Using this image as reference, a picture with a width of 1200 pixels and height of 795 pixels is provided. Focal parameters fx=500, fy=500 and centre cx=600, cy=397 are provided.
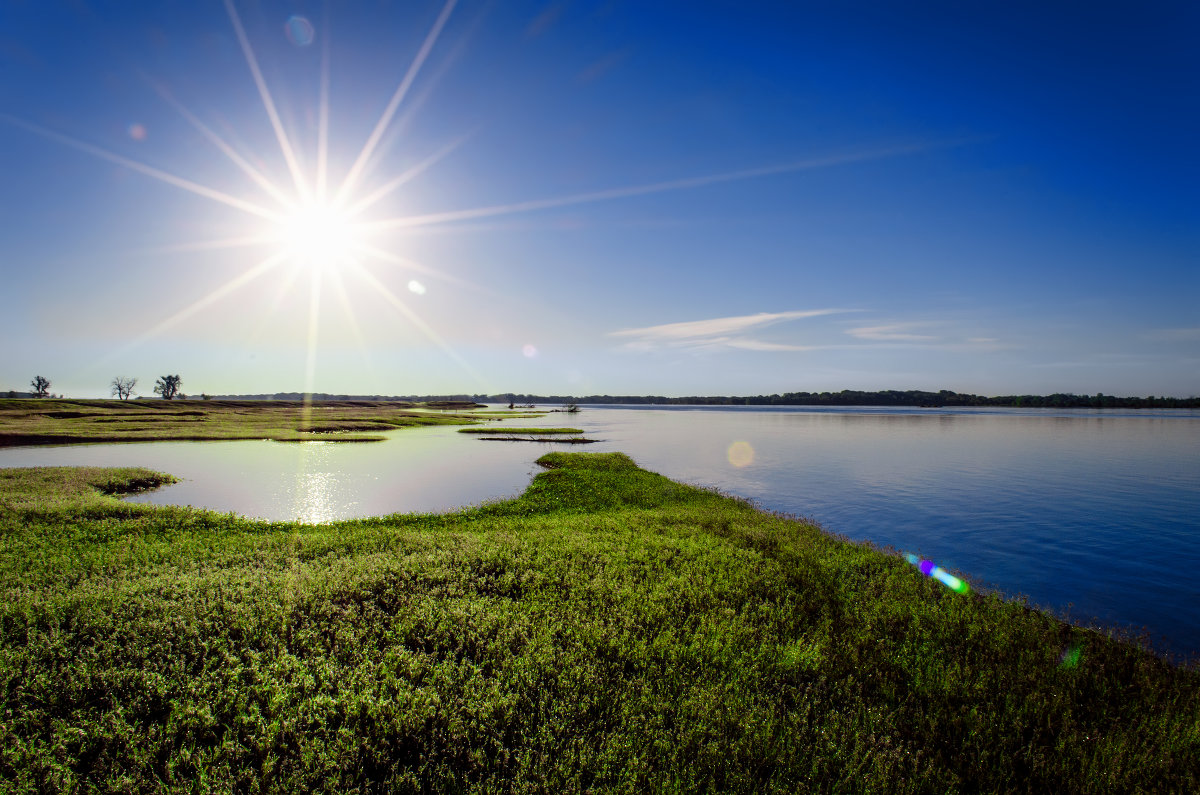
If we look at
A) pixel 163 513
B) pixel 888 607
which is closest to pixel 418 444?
pixel 163 513

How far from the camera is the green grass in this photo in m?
Answer: 6.25

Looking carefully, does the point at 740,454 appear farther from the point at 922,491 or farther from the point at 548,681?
the point at 548,681

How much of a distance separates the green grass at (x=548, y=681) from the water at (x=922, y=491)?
254 inches

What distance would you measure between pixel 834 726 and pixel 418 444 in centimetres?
5808

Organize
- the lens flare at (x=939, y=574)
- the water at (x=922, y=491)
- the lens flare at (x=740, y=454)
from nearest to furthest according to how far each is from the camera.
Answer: the lens flare at (x=939, y=574) → the water at (x=922, y=491) → the lens flare at (x=740, y=454)

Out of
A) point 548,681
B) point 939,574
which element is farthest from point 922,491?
point 548,681

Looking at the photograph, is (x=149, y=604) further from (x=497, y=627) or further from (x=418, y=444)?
(x=418, y=444)

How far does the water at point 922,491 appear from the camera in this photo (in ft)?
56.0

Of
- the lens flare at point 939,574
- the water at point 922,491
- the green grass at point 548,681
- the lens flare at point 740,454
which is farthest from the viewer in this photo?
the lens flare at point 740,454

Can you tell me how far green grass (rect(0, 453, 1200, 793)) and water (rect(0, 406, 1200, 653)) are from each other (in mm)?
6443

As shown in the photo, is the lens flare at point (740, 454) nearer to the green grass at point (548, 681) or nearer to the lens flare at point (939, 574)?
the lens flare at point (939, 574)

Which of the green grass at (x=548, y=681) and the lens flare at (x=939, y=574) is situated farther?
the lens flare at (x=939, y=574)

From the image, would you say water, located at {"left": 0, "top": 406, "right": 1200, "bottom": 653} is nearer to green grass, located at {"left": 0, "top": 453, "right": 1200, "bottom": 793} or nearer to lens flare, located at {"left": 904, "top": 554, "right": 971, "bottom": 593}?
lens flare, located at {"left": 904, "top": 554, "right": 971, "bottom": 593}

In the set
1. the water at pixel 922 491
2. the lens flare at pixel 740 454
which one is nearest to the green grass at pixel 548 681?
the water at pixel 922 491
